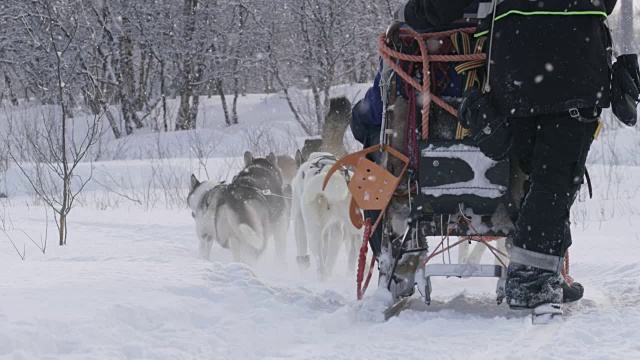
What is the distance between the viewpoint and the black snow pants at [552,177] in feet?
9.19

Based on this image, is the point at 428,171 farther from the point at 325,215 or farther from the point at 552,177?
the point at 325,215

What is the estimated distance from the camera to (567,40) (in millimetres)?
2732

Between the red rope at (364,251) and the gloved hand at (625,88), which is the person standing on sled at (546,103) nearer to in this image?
the gloved hand at (625,88)

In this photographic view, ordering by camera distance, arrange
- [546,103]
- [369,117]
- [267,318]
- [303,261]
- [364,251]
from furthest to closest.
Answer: [303,261] < [369,117] < [364,251] < [267,318] < [546,103]

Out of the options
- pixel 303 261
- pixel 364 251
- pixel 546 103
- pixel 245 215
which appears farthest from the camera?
pixel 245 215

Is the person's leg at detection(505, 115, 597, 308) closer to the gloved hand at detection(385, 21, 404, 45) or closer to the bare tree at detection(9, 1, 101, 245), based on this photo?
the gloved hand at detection(385, 21, 404, 45)

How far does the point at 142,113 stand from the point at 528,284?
25084mm

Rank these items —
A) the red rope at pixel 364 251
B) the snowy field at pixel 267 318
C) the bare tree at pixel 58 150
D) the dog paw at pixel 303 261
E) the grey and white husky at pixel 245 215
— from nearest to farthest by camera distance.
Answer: the snowy field at pixel 267 318
the red rope at pixel 364 251
the dog paw at pixel 303 261
the grey and white husky at pixel 245 215
the bare tree at pixel 58 150

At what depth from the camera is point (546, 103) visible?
108 inches

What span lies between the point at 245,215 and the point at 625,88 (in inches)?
137

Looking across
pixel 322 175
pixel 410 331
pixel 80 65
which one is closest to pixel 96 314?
pixel 410 331

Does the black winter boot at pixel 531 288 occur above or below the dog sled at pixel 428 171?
below

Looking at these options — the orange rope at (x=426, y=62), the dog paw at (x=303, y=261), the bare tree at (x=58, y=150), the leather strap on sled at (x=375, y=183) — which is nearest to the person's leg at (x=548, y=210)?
the orange rope at (x=426, y=62)

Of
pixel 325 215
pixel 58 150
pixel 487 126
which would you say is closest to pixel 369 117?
pixel 487 126
